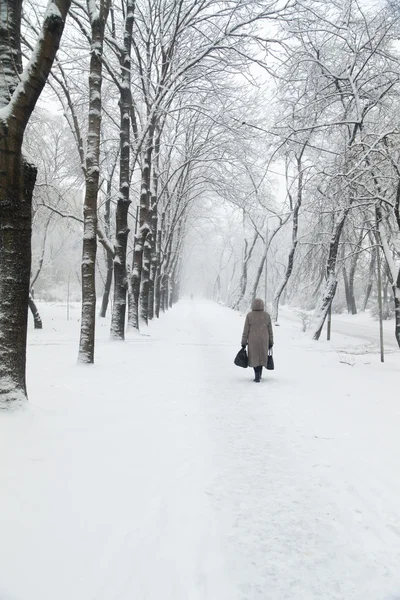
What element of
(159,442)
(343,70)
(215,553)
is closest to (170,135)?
(343,70)

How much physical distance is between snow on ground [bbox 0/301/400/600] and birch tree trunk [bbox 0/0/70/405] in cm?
72

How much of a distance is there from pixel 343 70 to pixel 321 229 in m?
5.16

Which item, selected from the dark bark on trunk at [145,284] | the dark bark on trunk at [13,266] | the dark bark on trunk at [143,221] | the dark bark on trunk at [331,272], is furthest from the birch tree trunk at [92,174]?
the dark bark on trunk at [145,284]

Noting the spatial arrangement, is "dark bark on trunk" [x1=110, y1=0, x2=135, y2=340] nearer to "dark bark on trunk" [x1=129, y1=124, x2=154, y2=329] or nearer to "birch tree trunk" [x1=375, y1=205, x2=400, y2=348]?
"dark bark on trunk" [x1=129, y1=124, x2=154, y2=329]

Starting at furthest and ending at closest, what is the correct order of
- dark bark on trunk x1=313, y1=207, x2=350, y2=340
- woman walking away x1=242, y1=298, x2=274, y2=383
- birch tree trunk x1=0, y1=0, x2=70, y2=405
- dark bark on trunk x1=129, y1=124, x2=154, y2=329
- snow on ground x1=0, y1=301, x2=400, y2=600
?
dark bark on trunk x1=313, y1=207, x2=350, y2=340, dark bark on trunk x1=129, y1=124, x2=154, y2=329, woman walking away x1=242, y1=298, x2=274, y2=383, birch tree trunk x1=0, y1=0, x2=70, y2=405, snow on ground x1=0, y1=301, x2=400, y2=600

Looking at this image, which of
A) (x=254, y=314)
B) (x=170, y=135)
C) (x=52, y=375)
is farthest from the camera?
(x=170, y=135)

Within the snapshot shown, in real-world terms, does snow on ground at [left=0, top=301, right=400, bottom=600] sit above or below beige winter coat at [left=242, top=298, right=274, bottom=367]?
below

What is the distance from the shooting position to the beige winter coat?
25.8ft

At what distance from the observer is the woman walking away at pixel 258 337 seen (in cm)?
783

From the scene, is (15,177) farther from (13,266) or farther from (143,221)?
(143,221)

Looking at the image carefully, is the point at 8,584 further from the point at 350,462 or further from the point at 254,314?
the point at 254,314

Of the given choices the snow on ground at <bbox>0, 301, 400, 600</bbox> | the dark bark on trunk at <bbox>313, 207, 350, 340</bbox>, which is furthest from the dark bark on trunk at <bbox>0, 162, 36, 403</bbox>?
the dark bark on trunk at <bbox>313, 207, 350, 340</bbox>

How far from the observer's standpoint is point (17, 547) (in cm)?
231

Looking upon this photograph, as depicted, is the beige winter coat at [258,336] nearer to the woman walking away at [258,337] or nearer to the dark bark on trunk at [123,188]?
the woman walking away at [258,337]
